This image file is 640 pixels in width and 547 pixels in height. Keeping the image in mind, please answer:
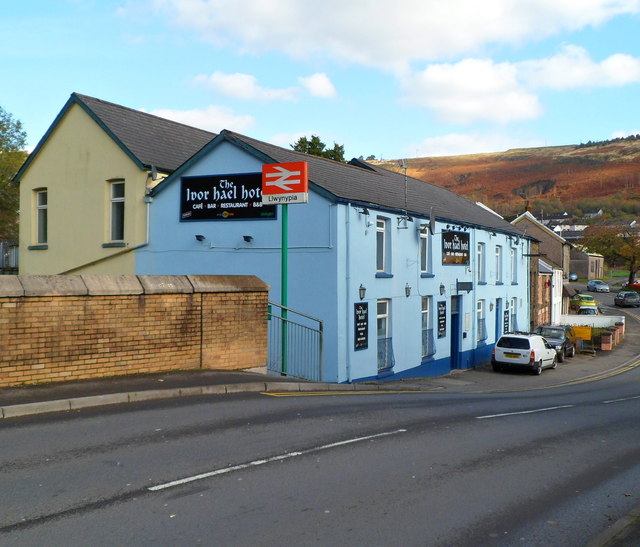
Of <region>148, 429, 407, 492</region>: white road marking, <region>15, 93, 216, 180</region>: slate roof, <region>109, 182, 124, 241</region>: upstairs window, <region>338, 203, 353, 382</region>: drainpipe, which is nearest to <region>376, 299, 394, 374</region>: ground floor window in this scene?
<region>338, 203, 353, 382</region>: drainpipe

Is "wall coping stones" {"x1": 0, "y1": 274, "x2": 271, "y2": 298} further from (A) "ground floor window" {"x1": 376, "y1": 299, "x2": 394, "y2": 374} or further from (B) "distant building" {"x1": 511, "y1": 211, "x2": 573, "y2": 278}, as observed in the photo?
(B) "distant building" {"x1": 511, "y1": 211, "x2": 573, "y2": 278}

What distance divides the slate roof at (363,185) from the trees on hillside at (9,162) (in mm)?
19567

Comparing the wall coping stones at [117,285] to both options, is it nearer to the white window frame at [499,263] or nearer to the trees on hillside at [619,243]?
the white window frame at [499,263]

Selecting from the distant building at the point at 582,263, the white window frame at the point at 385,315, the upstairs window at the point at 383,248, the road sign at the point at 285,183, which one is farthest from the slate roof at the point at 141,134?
the distant building at the point at 582,263

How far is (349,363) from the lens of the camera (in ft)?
64.0

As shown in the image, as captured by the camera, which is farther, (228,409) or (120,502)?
(228,409)

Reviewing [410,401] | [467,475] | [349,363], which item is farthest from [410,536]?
[349,363]

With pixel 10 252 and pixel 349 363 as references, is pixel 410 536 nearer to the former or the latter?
pixel 349 363

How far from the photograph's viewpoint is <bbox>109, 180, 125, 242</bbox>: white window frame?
23.2 metres

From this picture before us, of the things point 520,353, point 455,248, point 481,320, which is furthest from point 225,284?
point 481,320

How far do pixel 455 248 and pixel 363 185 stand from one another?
20.2 ft

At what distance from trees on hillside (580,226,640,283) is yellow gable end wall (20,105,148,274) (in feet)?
245

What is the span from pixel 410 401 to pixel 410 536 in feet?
A: 28.5

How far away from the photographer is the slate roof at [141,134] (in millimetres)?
22469
